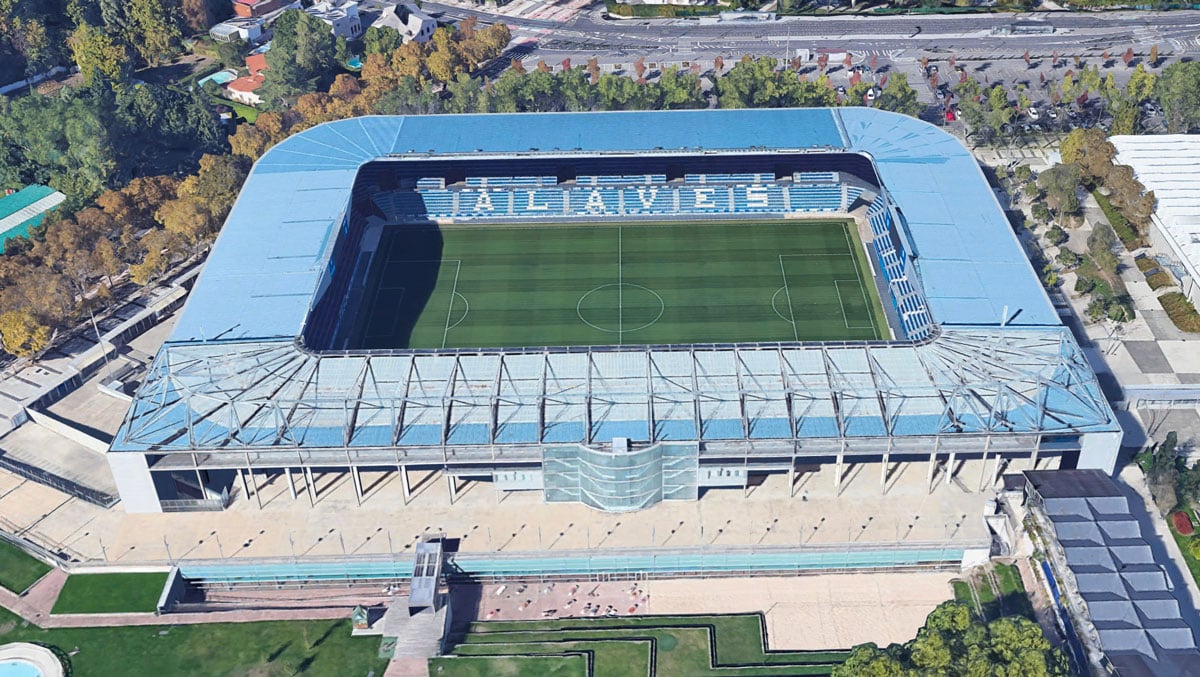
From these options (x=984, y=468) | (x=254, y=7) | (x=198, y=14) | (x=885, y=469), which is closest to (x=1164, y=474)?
(x=984, y=468)

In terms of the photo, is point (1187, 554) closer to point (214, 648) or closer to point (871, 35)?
point (214, 648)

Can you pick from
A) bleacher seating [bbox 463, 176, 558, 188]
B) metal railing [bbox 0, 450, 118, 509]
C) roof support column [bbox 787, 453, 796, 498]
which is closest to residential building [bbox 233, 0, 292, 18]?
bleacher seating [bbox 463, 176, 558, 188]

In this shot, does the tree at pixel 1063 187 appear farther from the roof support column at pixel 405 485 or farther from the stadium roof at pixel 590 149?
the roof support column at pixel 405 485

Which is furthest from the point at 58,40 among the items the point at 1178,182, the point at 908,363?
the point at 1178,182

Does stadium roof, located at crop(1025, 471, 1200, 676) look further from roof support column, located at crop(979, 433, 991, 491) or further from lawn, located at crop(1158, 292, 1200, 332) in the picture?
lawn, located at crop(1158, 292, 1200, 332)

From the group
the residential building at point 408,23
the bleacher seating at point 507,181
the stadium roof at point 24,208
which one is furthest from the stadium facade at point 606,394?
the residential building at point 408,23

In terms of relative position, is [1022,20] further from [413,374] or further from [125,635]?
[125,635]
